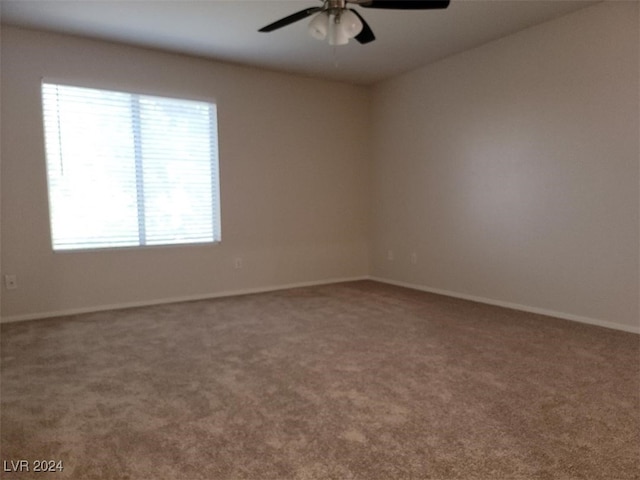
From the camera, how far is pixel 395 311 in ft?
12.7

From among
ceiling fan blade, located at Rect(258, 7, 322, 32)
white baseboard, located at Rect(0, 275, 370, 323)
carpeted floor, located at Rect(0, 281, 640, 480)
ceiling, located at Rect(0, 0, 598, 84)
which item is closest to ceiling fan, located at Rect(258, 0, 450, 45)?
ceiling fan blade, located at Rect(258, 7, 322, 32)

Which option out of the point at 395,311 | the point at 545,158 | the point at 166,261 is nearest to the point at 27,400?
the point at 166,261

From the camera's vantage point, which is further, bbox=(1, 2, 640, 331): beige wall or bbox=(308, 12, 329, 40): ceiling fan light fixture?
bbox=(1, 2, 640, 331): beige wall

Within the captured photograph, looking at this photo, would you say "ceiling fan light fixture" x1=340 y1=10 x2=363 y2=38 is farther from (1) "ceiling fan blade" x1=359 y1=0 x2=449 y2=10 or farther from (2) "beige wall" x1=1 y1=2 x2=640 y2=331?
(2) "beige wall" x1=1 y1=2 x2=640 y2=331

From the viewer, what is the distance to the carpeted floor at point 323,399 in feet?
5.19

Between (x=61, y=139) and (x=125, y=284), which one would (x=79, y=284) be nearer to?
(x=125, y=284)

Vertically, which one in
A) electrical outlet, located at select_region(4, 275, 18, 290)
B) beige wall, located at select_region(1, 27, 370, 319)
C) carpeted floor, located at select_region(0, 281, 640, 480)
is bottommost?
carpeted floor, located at select_region(0, 281, 640, 480)

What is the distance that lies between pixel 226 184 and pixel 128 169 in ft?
3.39

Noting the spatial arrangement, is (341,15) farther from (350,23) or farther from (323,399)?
(323,399)

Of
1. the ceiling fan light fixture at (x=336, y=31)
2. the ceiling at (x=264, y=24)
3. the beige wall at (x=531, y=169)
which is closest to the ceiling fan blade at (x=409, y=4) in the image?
the ceiling fan light fixture at (x=336, y=31)

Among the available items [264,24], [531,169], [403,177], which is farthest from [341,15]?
[403,177]

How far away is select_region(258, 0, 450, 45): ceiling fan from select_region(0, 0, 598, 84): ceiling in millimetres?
865

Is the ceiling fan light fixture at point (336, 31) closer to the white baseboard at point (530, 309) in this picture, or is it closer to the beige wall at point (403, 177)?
the beige wall at point (403, 177)

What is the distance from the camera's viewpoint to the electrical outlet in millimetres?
3596
